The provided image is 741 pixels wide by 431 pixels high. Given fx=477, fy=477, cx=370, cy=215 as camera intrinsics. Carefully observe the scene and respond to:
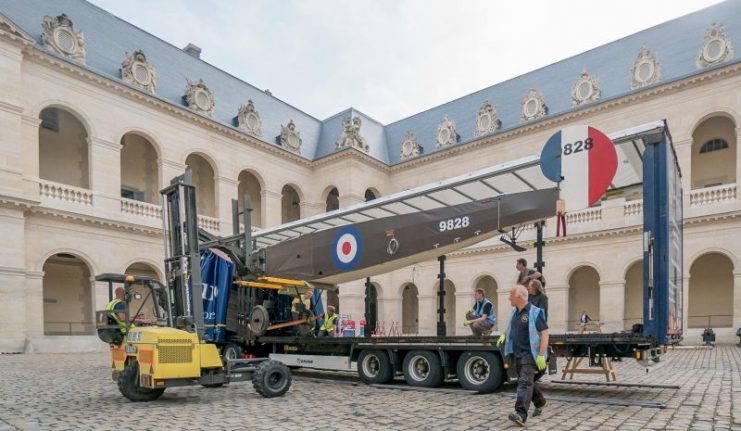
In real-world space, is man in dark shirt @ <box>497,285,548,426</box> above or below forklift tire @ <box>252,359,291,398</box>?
above

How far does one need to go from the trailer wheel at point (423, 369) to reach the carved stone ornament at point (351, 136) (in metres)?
23.8

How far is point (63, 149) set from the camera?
23078 millimetres

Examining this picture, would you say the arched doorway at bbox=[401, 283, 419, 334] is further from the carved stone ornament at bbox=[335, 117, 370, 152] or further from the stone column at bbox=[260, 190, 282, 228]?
the stone column at bbox=[260, 190, 282, 228]

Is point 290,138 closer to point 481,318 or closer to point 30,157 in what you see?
point 30,157

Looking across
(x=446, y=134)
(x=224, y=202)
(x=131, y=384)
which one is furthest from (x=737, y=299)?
(x=224, y=202)

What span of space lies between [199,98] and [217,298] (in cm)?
1817

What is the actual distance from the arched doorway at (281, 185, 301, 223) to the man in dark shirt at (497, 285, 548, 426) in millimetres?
29107

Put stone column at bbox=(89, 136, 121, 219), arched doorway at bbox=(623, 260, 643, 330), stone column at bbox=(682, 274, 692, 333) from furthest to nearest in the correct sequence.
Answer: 1. arched doorway at bbox=(623, 260, 643, 330)
2. stone column at bbox=(682, 274, 692, 333)
3. stone column at bbox=(89, 136, 121, 219)

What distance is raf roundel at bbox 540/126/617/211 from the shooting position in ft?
23.4

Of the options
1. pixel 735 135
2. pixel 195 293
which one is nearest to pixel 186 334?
pixel 195 293

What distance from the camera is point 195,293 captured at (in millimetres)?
8000

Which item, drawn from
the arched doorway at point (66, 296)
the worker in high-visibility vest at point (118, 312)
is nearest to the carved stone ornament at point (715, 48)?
the worker in high-visibility vest at point (118, 312)

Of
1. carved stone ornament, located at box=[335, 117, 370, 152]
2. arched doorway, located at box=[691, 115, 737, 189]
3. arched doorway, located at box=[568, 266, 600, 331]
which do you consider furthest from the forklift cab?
arched doorway, located at box=[691, 115, 737, 189]

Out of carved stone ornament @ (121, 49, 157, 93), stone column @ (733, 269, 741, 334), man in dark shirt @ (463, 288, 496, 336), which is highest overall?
carved stone ornament @ (121, 49, 157, 93)
